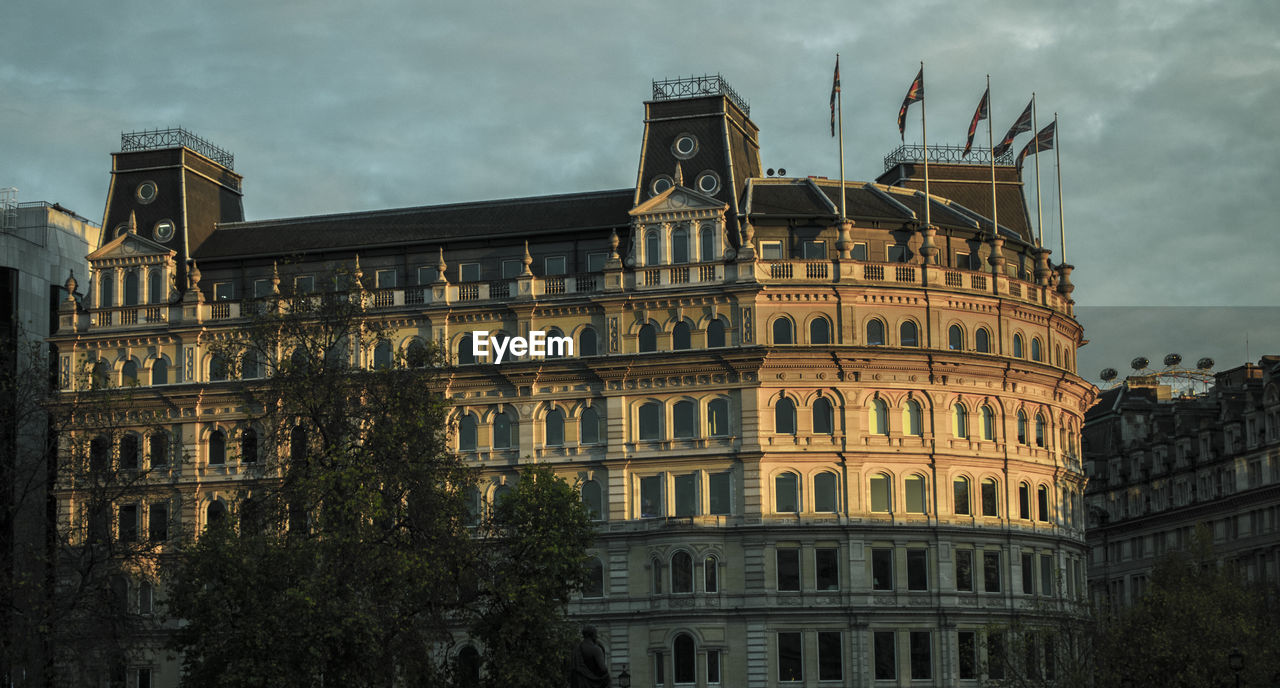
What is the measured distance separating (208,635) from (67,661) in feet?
19.4

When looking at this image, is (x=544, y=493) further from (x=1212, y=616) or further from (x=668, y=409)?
(x=1212, y=616)

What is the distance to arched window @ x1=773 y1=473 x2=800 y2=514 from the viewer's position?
102 m

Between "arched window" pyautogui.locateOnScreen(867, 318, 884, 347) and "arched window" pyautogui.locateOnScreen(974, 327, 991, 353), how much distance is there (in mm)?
5668

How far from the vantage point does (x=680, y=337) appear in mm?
104438

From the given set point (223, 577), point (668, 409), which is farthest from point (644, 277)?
point (223, 577)

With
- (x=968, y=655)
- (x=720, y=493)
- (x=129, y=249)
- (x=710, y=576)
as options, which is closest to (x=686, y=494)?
(x=720, y=493)

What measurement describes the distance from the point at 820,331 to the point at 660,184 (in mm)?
12915

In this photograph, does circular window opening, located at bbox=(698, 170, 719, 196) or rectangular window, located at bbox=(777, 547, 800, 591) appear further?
circular window opening, located at bbox=(698, 170, 719, 196)

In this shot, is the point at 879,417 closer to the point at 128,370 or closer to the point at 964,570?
the point at 964,570

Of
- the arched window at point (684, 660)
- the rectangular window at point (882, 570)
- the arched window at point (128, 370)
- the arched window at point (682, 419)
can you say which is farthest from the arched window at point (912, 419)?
the arched window at point (128, 370)

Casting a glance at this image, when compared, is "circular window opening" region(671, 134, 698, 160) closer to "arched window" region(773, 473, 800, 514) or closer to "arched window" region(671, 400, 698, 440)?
"arched window" region(671, 400, 698, 440)

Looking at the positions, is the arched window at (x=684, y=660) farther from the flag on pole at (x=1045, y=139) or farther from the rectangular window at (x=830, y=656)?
the flag on pole at (x=1045, y=139)

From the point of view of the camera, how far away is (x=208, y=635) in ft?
263

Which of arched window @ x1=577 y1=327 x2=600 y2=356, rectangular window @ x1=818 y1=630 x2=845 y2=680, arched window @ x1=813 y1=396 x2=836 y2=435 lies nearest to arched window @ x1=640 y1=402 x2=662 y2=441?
arched window @ x1=577 y1=327 x2=600 y2=356
